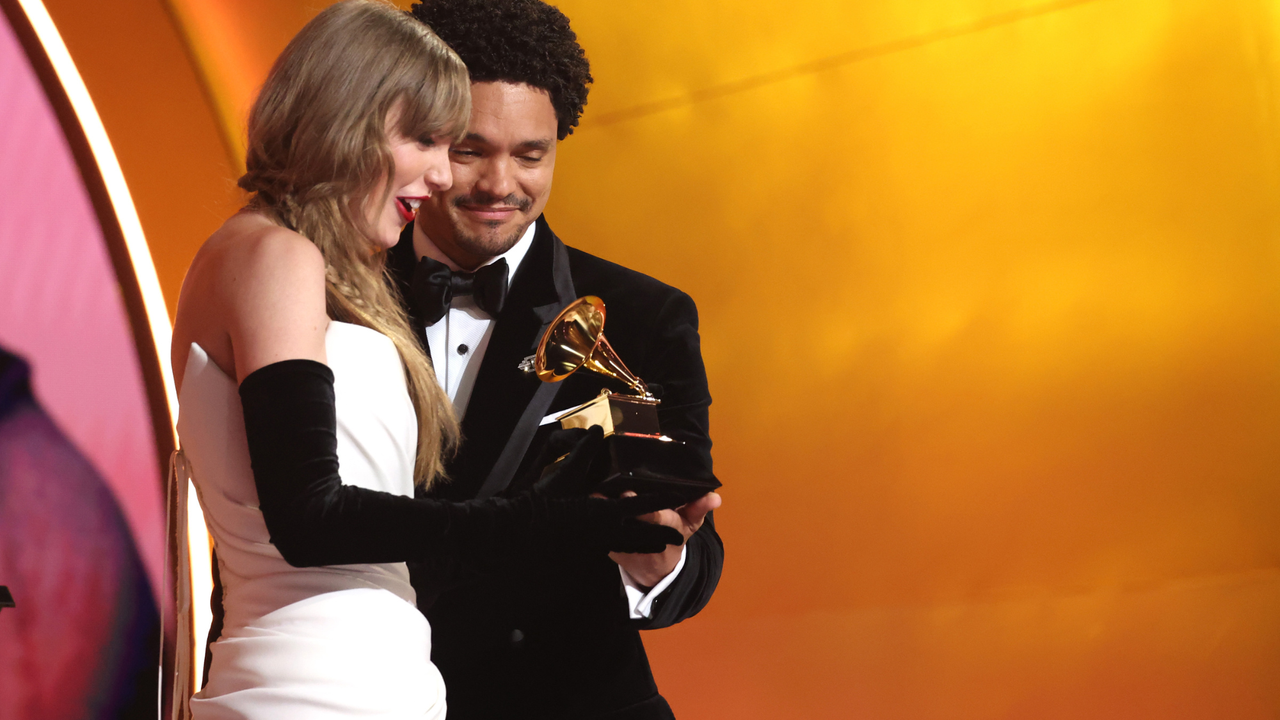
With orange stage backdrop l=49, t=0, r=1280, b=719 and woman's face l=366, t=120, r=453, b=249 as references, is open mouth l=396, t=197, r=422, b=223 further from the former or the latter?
orange stage backdrop l=49, t=0, r=1280, b=719

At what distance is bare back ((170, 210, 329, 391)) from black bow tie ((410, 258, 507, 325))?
1.91ft

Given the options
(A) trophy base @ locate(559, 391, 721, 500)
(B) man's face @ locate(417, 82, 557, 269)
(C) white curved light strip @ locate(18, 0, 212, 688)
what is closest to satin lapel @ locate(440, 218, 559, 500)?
(B) man's face @ locate(417, 82, 557, 269)

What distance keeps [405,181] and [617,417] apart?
0.50m

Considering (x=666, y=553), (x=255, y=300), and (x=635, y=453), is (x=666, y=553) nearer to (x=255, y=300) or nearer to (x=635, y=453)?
(x=635, y=453)

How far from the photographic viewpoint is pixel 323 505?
1.17 metres

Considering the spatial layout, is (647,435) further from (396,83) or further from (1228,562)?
(1228,562)

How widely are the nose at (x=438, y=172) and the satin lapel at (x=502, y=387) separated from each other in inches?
17.2

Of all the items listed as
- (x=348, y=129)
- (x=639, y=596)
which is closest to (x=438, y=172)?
(x=348, y=129)

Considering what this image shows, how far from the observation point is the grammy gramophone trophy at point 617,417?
4.87ft

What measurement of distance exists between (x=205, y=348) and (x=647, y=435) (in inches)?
26.1

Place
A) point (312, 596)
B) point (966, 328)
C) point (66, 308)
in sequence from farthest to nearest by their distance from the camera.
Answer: point (66, 308), point (966, 328), point (312, 596)

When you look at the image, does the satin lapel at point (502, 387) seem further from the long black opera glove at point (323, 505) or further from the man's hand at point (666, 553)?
→ the long black opera glove at point (323, 505)

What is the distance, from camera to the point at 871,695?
2721 millimetres

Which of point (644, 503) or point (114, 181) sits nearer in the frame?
point (644, 503)
